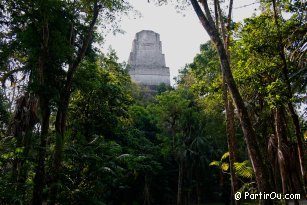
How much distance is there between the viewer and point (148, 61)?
39125mm

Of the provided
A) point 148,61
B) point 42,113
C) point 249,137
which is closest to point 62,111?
point 42,113

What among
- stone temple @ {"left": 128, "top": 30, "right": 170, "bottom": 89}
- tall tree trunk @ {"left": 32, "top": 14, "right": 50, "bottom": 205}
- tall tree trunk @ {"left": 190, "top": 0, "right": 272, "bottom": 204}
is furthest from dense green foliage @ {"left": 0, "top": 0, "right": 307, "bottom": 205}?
stone temple @ {"left": 128, "top": 30, "right": 170, "bottom": 89}

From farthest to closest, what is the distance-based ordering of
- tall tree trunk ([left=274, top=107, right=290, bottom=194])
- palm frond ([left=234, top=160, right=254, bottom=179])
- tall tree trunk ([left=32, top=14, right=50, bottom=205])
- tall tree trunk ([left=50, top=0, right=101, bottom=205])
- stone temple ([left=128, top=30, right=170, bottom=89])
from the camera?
Answer: stone temple ([left=128, top=30, right=170, bottom=89]) < palm frond ([left=234, top=160, right=254, bottom=179]) < tall tree trunk ([left=274, top=107, right=290, bottom=194]) < tall tree trunk ([left=50, top=0, right=101, bottom=205]) < tall tree trunk ([left=32, top=14, right=50, bottom=205])

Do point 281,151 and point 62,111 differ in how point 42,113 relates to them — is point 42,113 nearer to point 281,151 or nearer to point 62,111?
point 62,111

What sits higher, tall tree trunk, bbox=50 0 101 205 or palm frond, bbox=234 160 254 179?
tall tree trunk, bbox=50 0 101 205

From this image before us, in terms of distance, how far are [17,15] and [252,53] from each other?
7.29m

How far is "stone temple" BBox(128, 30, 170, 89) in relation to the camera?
38.3m

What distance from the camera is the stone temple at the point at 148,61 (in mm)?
38312

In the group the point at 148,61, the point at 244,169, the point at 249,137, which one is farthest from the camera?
the point at 148,61

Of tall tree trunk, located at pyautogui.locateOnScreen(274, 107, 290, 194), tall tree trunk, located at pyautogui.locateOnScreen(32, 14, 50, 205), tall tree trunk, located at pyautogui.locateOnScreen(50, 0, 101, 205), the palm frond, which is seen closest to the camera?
tall tree trunk, located at pyautogui.locateOnScreen(32, 14, 50, 205)

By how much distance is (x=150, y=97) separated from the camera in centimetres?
3372

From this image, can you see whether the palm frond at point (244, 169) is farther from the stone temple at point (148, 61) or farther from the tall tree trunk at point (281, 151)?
the stone temple at point (148, 61)

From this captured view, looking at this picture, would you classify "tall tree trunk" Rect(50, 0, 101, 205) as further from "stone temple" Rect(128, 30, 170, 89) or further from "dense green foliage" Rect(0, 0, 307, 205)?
"stone temple" Rect(128, 30, 170, 89)

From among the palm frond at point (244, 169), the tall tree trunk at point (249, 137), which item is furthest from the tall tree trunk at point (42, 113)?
the palm frond at point (244, 169)
